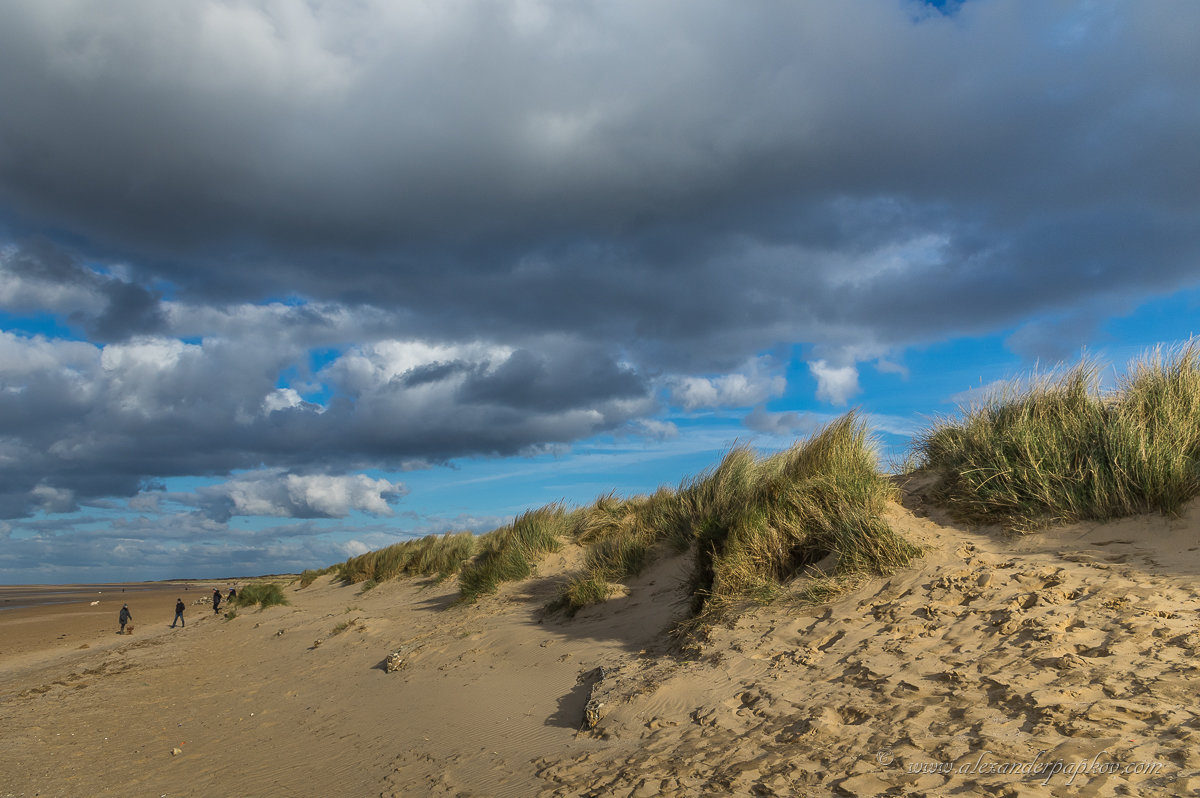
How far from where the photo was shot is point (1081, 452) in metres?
7.45

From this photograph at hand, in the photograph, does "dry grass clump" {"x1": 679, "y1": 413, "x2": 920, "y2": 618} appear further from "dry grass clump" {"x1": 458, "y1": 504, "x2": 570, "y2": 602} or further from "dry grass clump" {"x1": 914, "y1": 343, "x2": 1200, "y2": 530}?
"dry grass clump" {"x1": 458, "y1": 504, "x2": 570, "y2": 602}

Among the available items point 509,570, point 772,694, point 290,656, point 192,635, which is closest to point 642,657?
point 772,694

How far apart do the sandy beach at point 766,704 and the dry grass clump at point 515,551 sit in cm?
301

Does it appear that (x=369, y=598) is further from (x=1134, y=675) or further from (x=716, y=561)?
(x=1134, y=675)

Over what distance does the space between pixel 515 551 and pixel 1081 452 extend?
1118 centimetres

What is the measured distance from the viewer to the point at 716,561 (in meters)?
8.15

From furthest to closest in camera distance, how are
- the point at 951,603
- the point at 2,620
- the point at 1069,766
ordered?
the point at 2,620 → the point at 951,603 → the point at 1069,766

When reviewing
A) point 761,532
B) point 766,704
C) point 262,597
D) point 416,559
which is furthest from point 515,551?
point 262,597

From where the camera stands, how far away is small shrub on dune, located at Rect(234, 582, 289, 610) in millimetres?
24297

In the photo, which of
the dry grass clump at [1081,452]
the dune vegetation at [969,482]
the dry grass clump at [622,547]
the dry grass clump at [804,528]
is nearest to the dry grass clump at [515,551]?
the dry grass clump at [622,547]

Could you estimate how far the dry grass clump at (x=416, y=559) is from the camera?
20641 millimetres

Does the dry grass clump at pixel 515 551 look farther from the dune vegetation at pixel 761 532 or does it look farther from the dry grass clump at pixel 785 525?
the dry grass clump at pixel 785 525

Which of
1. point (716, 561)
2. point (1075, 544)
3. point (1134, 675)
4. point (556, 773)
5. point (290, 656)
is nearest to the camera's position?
point (1134, 675)

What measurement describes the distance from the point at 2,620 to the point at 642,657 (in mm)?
42062
